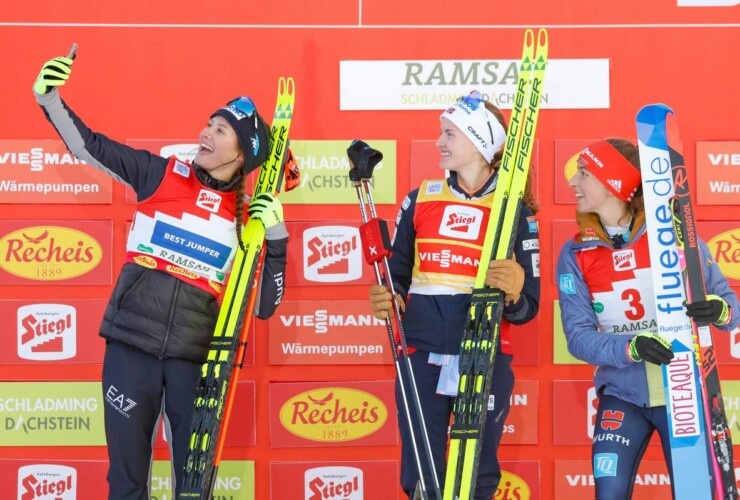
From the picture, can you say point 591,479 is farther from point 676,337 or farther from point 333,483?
point 676,337

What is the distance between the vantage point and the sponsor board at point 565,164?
3.96 metres

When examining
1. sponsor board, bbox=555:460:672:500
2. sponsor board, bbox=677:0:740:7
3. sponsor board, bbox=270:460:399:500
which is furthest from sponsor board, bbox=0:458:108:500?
sponsor board, bbox=677:0:740:7

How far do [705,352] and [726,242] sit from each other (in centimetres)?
→ 117

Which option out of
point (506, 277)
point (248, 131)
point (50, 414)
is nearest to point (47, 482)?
point (50, 414)

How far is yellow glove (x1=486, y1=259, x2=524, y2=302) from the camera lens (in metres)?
3.01

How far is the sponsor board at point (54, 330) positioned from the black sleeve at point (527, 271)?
1.84 metres

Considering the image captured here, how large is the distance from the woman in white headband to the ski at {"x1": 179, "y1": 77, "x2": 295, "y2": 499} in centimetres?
46

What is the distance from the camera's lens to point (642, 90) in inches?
156

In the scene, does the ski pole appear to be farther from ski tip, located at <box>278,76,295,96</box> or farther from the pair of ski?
the pair of ski

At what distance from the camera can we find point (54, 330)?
397cm

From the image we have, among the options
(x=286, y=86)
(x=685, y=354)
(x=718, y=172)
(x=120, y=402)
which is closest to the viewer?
(x=685, y=354)

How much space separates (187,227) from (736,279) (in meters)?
2.33

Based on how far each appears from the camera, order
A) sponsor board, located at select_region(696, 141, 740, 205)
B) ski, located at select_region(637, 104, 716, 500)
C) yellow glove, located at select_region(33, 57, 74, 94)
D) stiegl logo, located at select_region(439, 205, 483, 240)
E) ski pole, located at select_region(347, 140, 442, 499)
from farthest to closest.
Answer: sponsor board, located at select_region(696, 141, 740, 205) → stiegl logo, located at select_region(439, 205, 483, 240) → ski pole, located at select_region(347, 140, 442, 499) → yellow glove, located at select_region(33, 57, 74, 94) → ski, located at select_region(637, 104, 716, 500)

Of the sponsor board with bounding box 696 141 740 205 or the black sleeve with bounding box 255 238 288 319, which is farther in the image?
the sponsor board with bounding box 696 141 740 205
